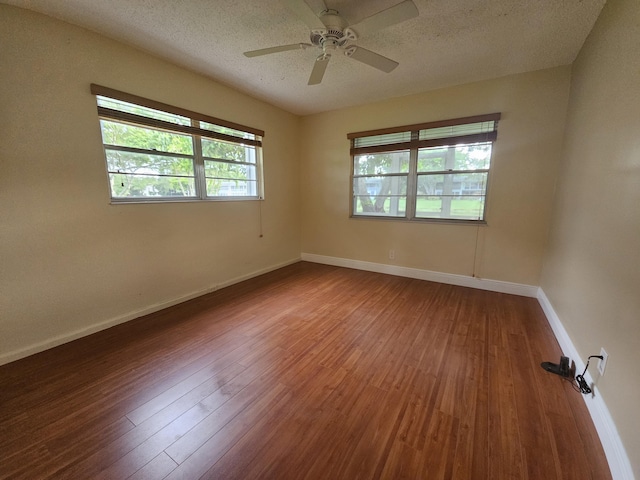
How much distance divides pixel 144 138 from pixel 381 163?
3.00 metres

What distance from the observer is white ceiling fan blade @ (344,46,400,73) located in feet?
6.72

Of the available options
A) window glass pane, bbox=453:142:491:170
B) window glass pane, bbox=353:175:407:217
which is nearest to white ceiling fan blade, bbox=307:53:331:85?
window glass pane, bbox=353:175:407:217

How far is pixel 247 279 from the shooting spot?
151 inches

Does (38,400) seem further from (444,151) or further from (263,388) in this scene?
(444,151)

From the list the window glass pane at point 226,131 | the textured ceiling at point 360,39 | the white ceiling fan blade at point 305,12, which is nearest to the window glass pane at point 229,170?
the window glass pane at point 226,131

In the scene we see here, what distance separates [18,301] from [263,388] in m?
1.99

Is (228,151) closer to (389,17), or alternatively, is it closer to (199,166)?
(199,166)

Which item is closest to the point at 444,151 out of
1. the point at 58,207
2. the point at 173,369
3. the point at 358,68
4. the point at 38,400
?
the point at 358,68

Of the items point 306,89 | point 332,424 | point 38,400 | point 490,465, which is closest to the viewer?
point 490,465

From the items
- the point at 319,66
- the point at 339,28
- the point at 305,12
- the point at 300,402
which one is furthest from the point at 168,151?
the point at 300,402

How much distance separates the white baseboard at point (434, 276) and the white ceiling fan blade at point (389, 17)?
2.97 meters

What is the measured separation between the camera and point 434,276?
3.70m

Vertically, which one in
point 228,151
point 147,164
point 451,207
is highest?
point 228,151

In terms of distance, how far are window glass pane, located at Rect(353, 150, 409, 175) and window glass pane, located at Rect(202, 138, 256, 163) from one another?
1.63 meters
